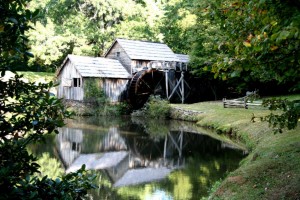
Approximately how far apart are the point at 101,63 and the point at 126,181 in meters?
21.0

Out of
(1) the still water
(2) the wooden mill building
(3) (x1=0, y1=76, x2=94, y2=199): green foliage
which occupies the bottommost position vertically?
(1) the still water

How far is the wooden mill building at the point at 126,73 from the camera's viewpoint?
2955cm

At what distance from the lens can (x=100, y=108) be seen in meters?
28.5

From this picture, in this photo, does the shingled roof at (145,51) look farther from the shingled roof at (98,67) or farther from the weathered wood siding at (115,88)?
the weathered wood siding at (115,88)

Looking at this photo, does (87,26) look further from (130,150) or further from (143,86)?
(130,150)

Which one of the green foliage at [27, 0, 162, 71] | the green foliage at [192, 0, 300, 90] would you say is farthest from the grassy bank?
the green foliage at [27, 0, 162, 71]

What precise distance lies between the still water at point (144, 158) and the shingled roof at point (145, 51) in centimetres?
1218

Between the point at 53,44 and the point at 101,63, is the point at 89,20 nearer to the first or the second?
the point at 53,44

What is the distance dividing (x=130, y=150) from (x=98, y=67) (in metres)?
16.0

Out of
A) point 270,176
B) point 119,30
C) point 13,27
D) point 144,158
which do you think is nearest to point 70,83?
point 119,30

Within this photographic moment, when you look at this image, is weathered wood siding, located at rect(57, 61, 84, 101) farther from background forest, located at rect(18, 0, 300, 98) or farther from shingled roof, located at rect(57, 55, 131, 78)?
background forest, located at rect(18, 0, 300, 98)

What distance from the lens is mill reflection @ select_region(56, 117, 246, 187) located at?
11907 mm

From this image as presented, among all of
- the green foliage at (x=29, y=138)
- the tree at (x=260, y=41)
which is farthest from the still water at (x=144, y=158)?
the green foliage at (x=29, y=138)

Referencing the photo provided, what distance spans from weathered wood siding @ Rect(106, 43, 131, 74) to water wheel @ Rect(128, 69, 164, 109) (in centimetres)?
208
